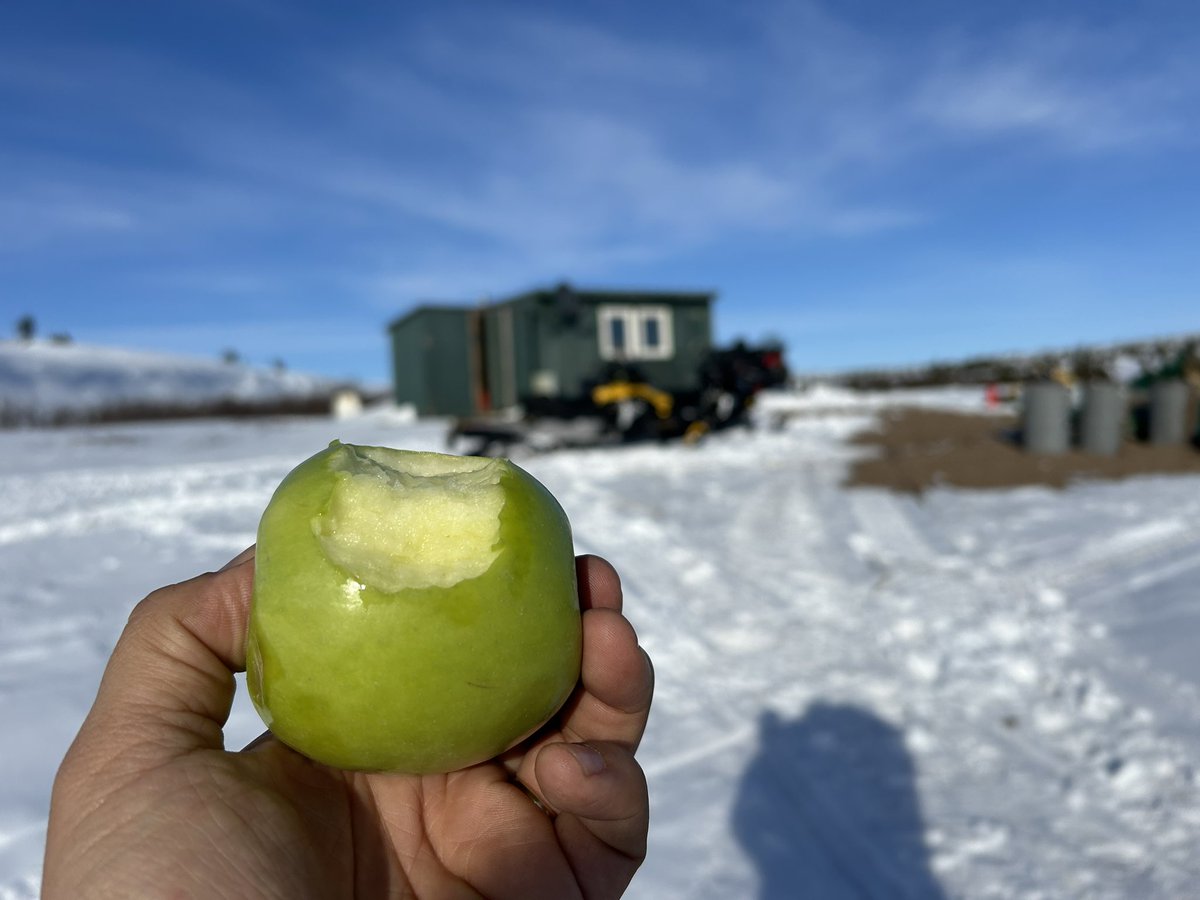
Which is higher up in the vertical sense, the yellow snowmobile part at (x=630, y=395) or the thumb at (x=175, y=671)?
the yellow snowmobile part at (x=630, y=395)

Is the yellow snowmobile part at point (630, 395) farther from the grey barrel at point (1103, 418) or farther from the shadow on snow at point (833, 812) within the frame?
the shadow on snow at point (833, 812)

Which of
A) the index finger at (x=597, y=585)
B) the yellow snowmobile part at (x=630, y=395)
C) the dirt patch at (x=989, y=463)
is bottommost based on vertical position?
the dirt patch at (x=989, y=463)

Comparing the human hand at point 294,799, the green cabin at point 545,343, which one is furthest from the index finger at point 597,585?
the green cabin at point 545,343

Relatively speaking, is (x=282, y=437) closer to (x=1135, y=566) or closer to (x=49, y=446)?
(x=49, y=446)

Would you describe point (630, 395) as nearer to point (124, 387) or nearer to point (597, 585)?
point (597, 585)

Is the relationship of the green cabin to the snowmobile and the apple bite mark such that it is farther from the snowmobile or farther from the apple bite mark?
the apple bite mark

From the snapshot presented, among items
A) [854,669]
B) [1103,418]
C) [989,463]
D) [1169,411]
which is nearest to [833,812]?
[854,669]

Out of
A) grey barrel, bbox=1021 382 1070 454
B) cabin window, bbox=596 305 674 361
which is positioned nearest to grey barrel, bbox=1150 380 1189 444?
grey barrel, bbox=1021 382 1070 454

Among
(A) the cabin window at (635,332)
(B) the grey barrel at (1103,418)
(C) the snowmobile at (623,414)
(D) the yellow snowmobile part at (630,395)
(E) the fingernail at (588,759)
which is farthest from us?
(A) the cabin window at (635,332)

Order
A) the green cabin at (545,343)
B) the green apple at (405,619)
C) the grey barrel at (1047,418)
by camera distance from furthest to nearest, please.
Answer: the green cabin at (545,343) → the grey barrel at (1047,418) → the green apple at (405,619)
